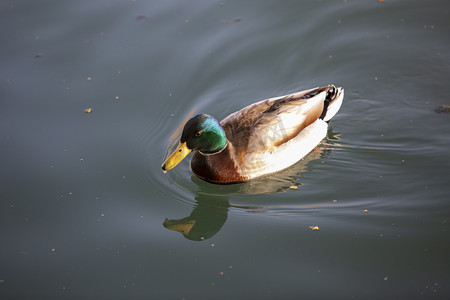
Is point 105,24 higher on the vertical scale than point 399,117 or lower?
higher

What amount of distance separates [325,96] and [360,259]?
2.44 metres

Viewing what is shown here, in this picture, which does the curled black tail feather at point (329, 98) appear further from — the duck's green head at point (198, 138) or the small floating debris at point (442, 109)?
the duck's green head at point (198, 138)

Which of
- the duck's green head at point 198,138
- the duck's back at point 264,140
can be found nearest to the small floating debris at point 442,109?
the duck's back at point 264,140

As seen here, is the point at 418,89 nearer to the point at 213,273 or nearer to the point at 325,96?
the point at 325,96

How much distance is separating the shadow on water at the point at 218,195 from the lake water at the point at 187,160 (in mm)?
22

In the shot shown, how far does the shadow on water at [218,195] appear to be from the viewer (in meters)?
5.68

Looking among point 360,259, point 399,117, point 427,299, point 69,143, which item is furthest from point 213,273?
point 399,117

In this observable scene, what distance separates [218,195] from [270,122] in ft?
3.42

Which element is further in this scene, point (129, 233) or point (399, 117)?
point (399, 117)

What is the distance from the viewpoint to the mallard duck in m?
6.01

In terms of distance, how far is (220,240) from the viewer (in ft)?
18.0

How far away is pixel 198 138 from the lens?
6012mm

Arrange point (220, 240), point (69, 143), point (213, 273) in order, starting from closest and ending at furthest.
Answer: point (213, 273)
point (220, 240)
point (69, 143)

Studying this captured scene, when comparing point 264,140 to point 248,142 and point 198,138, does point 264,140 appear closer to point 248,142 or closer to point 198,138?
point 248,142
